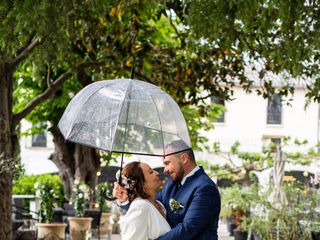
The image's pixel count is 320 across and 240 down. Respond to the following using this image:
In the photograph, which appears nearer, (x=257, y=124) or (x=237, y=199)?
(x=237, y=199)

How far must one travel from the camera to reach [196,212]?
20.3 feet

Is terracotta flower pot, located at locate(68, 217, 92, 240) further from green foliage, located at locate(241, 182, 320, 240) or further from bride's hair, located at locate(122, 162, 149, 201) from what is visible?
bride's hair, located at locate(122, 162, 149, 201)

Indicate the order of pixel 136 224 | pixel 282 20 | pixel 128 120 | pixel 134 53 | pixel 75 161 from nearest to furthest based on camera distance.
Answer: pixel 136 224
pixel 128 120
pixel 282 20
pixel 134 53
pixel 75 161

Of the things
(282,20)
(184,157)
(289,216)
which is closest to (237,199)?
(289,216)

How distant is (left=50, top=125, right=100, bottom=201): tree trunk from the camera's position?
29.0 meters

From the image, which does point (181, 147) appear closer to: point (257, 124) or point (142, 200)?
point (142, 200)

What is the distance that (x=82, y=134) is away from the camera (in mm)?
7027

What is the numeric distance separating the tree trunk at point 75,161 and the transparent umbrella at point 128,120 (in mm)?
21758

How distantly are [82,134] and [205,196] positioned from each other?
4.25 ft

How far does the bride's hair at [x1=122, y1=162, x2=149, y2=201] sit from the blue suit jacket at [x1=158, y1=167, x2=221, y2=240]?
345 mm

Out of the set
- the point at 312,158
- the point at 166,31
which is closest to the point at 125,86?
the point at 166,31

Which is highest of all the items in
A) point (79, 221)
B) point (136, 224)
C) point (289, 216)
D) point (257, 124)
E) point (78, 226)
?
point (257, 124)

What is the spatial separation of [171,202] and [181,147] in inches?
18.2

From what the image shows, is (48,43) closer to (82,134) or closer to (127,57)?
(82,134)
